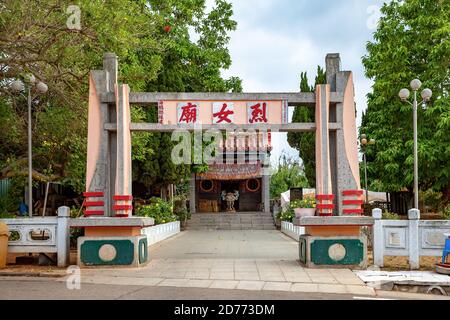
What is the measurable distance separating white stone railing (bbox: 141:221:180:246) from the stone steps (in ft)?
11.2

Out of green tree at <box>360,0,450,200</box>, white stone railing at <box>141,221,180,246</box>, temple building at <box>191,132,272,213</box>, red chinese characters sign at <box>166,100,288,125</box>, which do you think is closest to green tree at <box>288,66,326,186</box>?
temple building at <box>191,132,272,213</box>

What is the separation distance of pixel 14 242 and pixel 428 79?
57.3 ft

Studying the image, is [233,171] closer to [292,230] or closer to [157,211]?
[157,211]

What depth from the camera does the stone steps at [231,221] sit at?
30.1 m

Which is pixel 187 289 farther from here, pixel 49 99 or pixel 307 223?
pixel 49 99

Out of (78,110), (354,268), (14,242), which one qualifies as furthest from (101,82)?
(354,268)

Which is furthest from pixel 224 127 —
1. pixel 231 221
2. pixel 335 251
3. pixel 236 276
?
pixel 231 221

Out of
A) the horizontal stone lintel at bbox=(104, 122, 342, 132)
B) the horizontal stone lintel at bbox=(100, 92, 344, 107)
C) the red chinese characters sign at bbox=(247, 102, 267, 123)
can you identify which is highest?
the horizontal stone lintel at bbox=(100, 92, 344, 107)

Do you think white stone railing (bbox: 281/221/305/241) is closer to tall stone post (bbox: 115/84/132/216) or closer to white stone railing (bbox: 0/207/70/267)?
tall stone post (bbox: 115/84/132/216)

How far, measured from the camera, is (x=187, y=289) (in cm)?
878

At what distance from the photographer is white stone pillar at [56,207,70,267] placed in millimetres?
11672

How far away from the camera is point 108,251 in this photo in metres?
11.3

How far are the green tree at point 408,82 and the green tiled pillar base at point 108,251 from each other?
1451 cm

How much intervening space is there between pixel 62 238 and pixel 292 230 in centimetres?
1208
